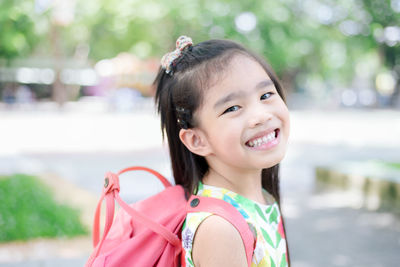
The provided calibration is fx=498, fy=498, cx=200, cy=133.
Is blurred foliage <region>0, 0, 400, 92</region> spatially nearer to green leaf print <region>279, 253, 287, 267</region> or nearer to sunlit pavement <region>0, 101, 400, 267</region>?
green leaf print <region>279, 253, 287, 267</region>

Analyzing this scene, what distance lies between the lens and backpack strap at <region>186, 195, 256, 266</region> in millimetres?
1380

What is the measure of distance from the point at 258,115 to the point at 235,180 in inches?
9.5

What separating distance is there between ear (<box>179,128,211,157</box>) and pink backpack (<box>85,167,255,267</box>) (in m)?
0.15

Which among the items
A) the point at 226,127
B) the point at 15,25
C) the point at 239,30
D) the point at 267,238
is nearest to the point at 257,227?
the point at 267,238

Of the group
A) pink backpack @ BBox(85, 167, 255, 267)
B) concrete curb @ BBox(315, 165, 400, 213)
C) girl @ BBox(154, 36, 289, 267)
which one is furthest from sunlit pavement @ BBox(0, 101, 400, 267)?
girl @ BBox(154, 36, 289, 267)

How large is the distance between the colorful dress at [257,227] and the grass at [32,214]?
2611mm

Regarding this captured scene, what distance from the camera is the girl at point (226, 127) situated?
1.48 metres

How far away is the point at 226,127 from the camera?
1.50 metres

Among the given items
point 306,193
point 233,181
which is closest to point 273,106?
point 233,181

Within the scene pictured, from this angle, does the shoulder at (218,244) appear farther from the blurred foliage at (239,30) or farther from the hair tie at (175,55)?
A: the blurred foliage at (239,30)

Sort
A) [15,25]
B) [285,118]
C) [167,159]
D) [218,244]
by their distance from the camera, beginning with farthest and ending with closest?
1. [15,25]
2. [167,159]
3. [285,118]
4. [218,244]

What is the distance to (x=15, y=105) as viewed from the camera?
24672 millimetres

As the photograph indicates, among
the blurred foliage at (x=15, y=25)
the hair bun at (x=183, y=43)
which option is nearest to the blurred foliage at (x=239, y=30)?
the blurred foliage at (x=15, y=25)

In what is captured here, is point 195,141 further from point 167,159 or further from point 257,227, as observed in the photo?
point 167,159
